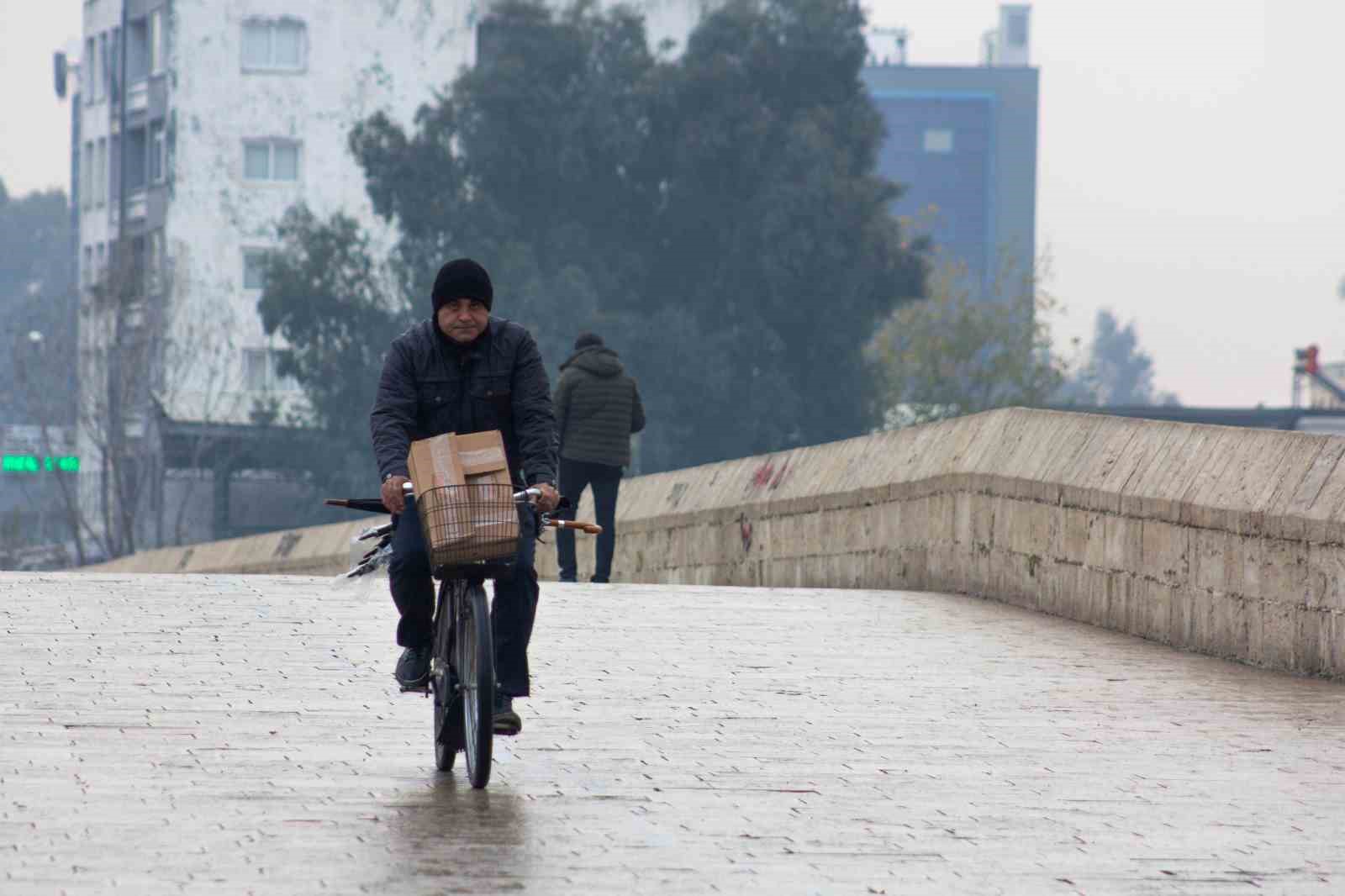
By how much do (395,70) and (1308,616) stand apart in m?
67.2

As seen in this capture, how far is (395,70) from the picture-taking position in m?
75.5

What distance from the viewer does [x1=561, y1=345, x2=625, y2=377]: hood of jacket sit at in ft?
57.9

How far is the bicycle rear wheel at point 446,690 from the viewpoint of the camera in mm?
7074

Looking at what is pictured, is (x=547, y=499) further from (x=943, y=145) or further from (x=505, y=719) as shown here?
(x=943, y=145)

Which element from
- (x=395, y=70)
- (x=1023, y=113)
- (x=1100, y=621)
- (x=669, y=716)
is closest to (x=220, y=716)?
(x=669, y=716)

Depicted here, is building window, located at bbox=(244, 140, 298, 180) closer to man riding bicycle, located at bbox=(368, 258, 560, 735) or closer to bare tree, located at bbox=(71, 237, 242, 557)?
bare tree, located at bbox=(71, 237, 242, 557)

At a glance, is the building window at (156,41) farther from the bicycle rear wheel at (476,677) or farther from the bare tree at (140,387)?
the bicycle rear wheel at (476,677)

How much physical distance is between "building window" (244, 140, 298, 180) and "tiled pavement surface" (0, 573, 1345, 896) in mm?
64481

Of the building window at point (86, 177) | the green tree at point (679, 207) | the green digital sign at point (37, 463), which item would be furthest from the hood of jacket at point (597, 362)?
the building window at point (86, 177)

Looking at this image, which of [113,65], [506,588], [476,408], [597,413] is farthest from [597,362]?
[113,65]

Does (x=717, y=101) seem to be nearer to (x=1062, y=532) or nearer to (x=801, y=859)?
(x=1062, y=532)

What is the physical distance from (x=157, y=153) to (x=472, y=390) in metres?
70.4

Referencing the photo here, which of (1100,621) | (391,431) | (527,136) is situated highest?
(527,136)

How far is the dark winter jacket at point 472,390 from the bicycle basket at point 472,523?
366 mm
